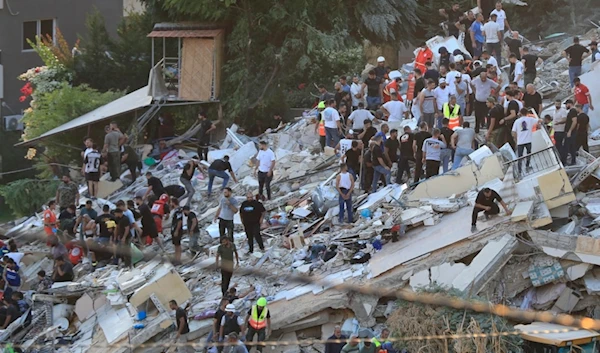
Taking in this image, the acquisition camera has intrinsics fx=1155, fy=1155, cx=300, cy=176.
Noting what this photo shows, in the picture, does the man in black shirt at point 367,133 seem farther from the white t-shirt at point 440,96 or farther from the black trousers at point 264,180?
the black trousers at point 264,180

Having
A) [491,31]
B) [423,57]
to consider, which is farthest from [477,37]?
Answer: [423,57]

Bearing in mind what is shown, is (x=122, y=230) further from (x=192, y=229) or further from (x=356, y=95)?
(x=356, y=95)

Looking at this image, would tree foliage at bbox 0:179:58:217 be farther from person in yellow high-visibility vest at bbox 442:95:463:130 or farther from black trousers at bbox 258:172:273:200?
person in yellow high-visibility vest at bbox 442:95:463:130

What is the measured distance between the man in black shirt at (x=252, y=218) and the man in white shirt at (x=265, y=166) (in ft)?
7.56

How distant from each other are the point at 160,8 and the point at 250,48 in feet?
9.88

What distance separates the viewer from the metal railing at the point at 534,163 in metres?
18.7

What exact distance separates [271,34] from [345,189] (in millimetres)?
11847

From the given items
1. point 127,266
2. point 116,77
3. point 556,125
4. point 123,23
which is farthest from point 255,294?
point 123,23

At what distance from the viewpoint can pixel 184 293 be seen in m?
18.9

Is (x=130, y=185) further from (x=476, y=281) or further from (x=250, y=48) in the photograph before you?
(x=476, y=281)

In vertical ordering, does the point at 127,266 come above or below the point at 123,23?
below

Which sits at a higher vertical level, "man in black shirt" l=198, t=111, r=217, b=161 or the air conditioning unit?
"man in black shirt" l=198, t=111, r=217, b=161

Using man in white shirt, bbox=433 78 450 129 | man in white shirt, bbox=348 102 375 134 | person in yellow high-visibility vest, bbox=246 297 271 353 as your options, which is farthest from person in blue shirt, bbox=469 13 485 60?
person in yellow high-visibility vest, bbox=246 297 271 353

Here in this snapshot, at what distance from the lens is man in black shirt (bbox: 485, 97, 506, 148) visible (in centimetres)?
2080
